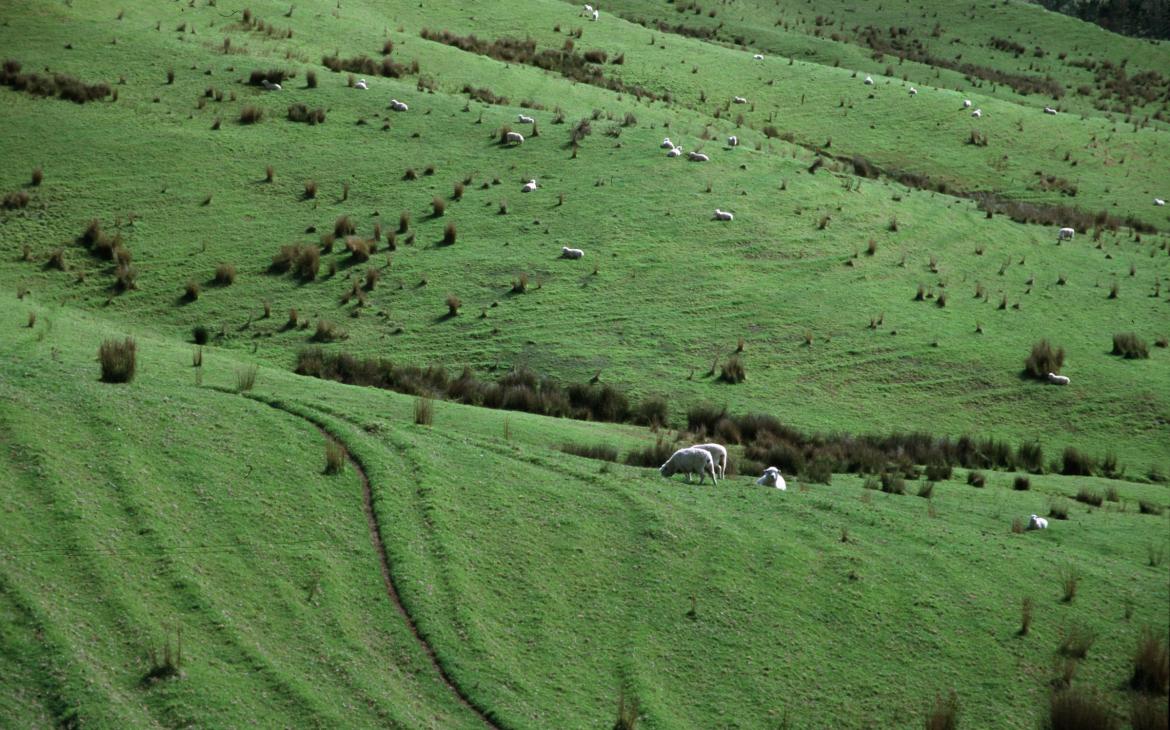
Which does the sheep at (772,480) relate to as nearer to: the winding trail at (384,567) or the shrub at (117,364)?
the winding trail at (384,567)

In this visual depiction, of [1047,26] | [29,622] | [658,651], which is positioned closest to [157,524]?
[29,622]

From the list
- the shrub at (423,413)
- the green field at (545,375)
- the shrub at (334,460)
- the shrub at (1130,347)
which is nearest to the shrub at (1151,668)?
the green field at (545,375)

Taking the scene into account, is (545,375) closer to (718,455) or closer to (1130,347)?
(718,455)

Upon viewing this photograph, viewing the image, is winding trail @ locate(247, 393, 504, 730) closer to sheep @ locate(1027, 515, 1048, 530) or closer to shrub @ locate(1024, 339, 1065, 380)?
sheep @ locate(1027, 515, 1048, 530)

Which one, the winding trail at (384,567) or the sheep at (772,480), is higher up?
the sheep at (772,480)

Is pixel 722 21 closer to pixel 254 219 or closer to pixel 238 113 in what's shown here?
pixel 238 113

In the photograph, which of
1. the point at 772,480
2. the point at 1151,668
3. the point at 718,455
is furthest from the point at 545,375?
the point at 1151,668
